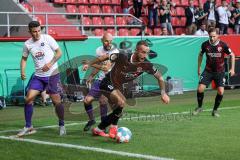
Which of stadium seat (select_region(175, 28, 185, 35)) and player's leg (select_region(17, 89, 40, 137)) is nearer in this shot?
player's leg (select_region(17, 89, 40, 137))

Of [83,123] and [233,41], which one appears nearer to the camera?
[83,123]

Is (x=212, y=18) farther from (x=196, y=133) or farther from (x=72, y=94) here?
(x=196, y=133)

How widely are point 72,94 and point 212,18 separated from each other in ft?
32.1

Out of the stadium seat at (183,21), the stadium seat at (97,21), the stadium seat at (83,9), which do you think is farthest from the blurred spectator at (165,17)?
the stadium seat at (83,9)

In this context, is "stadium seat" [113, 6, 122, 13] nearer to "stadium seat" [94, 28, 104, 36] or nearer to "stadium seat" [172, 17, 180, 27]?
"stadium seat" [94, 28, 104, 36]

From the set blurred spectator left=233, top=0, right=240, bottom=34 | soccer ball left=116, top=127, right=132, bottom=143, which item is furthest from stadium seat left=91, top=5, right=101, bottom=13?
soccer ball left=116, top=127, right=132, bottom=143

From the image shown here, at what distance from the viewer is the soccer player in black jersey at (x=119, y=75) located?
30.5ft

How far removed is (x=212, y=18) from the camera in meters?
25.7

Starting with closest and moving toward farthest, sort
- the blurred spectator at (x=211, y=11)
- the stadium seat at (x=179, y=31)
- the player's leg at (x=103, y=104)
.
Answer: the player's leg at (x=103, y=104), the blurred spectator at (x=211, y=11), the stadium seat at (x=179, y=31)

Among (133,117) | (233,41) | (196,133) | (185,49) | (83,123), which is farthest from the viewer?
(233,41)

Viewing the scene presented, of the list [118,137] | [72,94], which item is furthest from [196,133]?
[72,94]

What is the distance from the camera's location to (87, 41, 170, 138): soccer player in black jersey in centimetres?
928

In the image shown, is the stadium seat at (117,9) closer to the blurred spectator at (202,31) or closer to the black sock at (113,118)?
the blurred spectator at (202,31)

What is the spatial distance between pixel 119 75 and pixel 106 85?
46 cm
